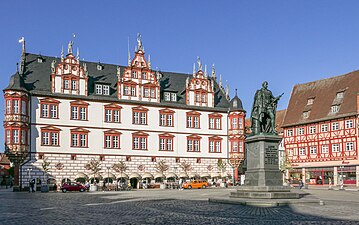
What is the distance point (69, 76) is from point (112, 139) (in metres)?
8.97

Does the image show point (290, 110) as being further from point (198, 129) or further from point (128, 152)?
point (128, 152)

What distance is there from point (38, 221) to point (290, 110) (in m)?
58.5

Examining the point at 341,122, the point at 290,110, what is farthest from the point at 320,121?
the point at 290,110

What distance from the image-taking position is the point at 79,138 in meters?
53.8

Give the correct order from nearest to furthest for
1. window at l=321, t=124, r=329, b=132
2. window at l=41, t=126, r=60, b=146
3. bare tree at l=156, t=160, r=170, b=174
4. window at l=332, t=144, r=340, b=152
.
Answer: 1. window at l=41, t=126, r=60, b=146
2. bare tree at l=156, t=160, r=170, b=174
3. window at l=332, t=144, r=340, b=152
4. window at l=321, t=124, r=329, b=132

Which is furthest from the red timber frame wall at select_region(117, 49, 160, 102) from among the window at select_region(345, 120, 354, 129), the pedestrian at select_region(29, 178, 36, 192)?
the window at select_region(345, 120, 354, 129)

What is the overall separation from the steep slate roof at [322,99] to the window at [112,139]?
26.5 metres

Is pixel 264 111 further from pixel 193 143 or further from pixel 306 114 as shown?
pixel 306 114

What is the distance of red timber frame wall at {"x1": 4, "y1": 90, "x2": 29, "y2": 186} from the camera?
49281mm

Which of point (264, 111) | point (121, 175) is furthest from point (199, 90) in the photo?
point (264, 111)

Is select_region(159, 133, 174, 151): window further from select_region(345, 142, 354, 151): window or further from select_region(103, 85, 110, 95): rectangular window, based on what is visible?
select_region(345, 142, 354, 151): window

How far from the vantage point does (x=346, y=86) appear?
6191 centimetres

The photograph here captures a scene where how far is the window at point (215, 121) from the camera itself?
6249 centimetres

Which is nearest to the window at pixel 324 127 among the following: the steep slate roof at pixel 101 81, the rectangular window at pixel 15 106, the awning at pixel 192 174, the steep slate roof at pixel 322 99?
the steep slate roof at pixel 322 99
